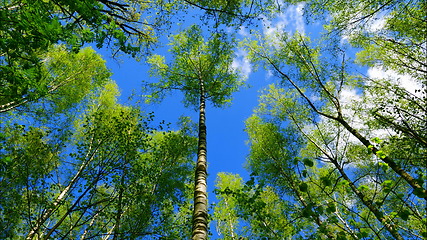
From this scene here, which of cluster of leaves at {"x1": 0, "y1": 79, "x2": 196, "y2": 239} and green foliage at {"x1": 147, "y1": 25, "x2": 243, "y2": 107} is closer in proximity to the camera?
cluster of leaves at {"x1": 0, "y1": 79, "x2": 196, "y2": 239}

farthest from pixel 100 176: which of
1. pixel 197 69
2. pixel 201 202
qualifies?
pixel 197 69

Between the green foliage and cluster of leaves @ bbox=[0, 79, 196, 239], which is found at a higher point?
the green foliage

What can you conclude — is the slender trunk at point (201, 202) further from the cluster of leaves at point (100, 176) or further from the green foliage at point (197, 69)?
the green foliage at point (197, 69)

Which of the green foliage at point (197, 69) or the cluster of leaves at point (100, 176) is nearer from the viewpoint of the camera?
the cluster of leaves at point (100, 176)

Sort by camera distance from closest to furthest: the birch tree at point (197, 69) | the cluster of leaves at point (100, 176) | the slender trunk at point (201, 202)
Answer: the slender trunk at point (201, 202) → the cluster of leaves at point (100, 176) → the birch tree at point (197, 69)

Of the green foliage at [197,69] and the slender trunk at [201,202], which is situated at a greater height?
the green foliage at [197,69]

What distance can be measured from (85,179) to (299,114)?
9670 mm

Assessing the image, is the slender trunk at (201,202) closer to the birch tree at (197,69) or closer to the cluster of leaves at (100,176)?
the cluster of leaves at (100,176)

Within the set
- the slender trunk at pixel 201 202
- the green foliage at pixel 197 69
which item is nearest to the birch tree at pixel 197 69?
the green foliage at pixel 197 69

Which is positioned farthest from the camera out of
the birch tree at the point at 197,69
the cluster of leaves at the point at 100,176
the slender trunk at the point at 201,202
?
the birch tree at the point at 197,69

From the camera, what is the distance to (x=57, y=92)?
10.5 metres

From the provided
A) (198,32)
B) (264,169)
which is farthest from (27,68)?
(264,169)

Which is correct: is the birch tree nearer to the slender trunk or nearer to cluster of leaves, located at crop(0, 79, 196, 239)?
cluster of leaves, located at crop(0, 79, 196, 239)

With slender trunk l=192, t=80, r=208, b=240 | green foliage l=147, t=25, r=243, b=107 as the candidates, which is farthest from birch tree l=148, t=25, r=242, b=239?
slender trunk l=192, t=80, r=208, b=240
